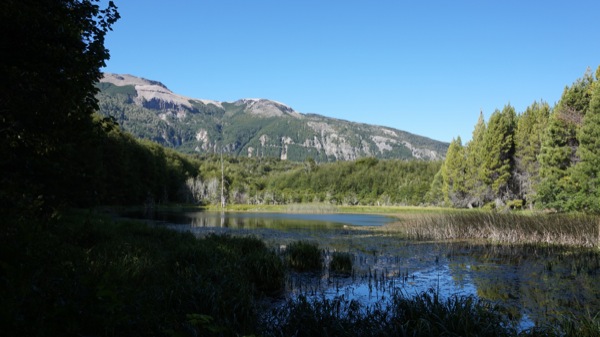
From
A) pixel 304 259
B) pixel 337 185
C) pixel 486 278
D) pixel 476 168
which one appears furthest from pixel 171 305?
pixel 337 185

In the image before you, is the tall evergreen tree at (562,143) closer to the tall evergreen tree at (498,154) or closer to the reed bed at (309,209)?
the tall evergreen tree at (498,154)

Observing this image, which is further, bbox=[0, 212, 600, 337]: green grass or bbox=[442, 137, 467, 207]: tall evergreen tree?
bbox=[442, 137, 467, 207]: tall evergreen tree

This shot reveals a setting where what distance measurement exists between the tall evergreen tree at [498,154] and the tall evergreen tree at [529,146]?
1397mm

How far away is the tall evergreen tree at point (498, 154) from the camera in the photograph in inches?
2317

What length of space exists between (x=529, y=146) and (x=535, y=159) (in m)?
2.08

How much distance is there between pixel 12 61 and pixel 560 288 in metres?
15.6

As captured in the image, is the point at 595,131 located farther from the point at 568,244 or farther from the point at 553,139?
the point at 568,244

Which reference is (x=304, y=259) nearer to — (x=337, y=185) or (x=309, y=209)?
(x=309, y=209)

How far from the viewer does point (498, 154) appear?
59062mm

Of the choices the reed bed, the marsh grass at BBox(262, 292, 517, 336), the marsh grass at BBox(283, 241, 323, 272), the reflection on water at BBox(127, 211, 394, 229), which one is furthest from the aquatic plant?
the reed bed

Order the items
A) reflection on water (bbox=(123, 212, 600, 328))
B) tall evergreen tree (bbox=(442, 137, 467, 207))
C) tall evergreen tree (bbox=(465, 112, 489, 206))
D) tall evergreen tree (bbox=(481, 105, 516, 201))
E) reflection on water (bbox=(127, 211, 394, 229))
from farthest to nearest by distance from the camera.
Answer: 1. tall evergreen tree (bbox=(442, 137, 467, 207))
2. tall evergreen tree (bbox=(465, 112, 489, 206))
3. tall evergreen tree (bbox=(481, 105, 516, 201))
4. reflection on water (bbox=(127, 211, 394, 229))
5. reflection on water (bbox=(123, 212, 600, 328))

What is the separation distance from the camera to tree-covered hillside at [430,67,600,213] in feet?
110

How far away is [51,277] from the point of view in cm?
548

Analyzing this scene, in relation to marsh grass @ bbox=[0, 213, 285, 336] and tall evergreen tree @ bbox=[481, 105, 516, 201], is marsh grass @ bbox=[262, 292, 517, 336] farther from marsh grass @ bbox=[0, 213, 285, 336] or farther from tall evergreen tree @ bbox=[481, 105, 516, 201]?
tall evergreen tree @ bbox=[481, 105, 516, 201]
